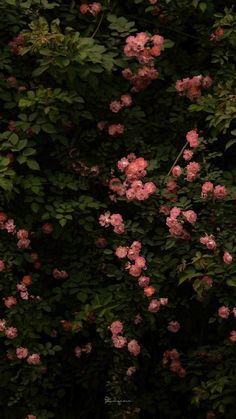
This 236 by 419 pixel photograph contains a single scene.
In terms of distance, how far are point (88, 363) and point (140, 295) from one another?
2.20 feet

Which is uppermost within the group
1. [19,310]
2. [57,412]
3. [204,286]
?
[204,286]

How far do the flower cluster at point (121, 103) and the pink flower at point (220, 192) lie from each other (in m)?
0.67

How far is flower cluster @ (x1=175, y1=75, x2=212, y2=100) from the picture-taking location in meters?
3.71

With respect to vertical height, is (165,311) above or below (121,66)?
below

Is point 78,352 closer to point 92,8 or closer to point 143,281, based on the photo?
point 143,281

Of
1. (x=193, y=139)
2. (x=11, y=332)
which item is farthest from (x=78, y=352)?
(x=193, y=139)

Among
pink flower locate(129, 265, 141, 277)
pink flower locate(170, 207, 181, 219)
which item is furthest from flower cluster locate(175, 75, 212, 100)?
pink flower locate(129, 265, 141, 277)

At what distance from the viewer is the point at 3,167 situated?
347cm

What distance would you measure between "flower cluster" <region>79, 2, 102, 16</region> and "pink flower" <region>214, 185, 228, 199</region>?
3.49 feet

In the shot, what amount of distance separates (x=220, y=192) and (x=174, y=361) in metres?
0.90

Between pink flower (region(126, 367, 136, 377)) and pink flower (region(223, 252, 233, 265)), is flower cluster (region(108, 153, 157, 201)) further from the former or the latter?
pink flower (region(126, 367, 136, 377))

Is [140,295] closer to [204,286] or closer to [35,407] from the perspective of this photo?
[204,286]

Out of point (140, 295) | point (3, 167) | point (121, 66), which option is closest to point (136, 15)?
point (121, 66)

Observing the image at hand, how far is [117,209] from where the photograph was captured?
393cm
